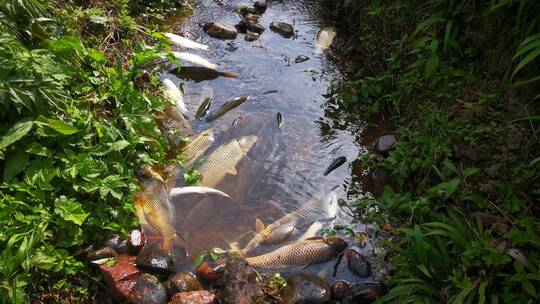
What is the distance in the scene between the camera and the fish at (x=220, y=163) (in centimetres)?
442

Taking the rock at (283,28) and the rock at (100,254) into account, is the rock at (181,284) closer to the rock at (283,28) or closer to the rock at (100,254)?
the rock at (100,254)

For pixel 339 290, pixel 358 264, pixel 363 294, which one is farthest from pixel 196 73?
pixel 363 294

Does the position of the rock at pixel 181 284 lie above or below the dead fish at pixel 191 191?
below

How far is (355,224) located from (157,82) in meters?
3.20

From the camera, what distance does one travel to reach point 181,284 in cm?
341

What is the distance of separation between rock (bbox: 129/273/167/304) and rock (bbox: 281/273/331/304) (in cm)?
101

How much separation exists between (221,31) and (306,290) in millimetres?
4952

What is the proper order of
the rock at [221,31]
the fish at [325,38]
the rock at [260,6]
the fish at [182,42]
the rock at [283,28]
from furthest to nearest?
the rock at [260,6], the rock at [283,28], the rock at [221,31], the fish at [325,38], the fish at [182,42]

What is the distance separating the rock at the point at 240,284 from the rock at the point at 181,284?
28 cm

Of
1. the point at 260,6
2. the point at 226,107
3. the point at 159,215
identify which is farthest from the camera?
the point at 260,6

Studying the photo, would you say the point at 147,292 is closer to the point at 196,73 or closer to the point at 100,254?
the point at 100,254

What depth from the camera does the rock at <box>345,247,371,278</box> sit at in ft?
11.8

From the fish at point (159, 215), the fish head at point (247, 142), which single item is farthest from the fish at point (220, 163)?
the fish at point (159, 215)

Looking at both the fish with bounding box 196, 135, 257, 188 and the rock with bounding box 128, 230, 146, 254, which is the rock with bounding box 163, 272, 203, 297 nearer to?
the rock with bounding box 128, 230, 146, 254
